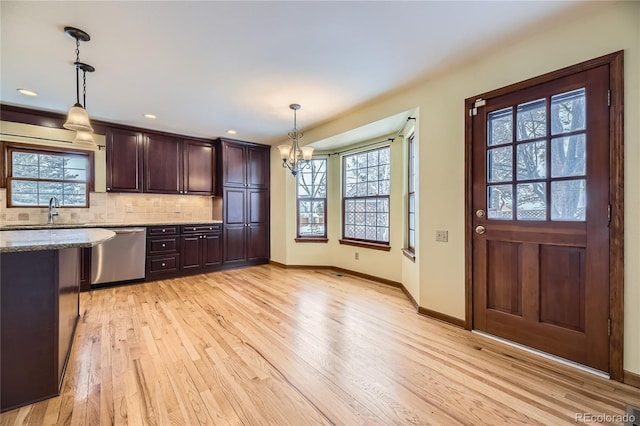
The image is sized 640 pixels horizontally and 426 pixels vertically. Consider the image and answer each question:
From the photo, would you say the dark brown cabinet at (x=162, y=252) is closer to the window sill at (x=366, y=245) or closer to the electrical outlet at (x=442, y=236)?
the window sill at (x=366, y=245)

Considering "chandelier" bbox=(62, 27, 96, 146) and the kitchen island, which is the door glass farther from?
"chandelier" bbox=(62, 27, 96, 146)

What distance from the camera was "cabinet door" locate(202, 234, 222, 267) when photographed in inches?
199

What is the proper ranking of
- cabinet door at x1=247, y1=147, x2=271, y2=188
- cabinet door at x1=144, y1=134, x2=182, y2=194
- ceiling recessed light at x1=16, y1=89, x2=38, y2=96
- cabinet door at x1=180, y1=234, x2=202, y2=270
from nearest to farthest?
ceiling recessed light at x1=16, y1=89, x2=38, y2=96, cabinet door at x1=144, y1=134, x2=182, y2=194, cabinet door at x1=180, y1=234, x2=202, y2=270, cabinet door at x1=247, y1=147, x2=271, y2=188

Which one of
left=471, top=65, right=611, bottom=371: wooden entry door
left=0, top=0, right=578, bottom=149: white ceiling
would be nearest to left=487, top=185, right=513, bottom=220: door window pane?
left=471, top=65, right=611, bottom=371: wooden entry door

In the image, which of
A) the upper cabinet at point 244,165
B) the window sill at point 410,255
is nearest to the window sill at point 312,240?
the upper cabinet at point 244,165

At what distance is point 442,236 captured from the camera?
285 centimetres

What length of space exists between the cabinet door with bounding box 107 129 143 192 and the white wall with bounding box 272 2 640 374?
3.32 metres

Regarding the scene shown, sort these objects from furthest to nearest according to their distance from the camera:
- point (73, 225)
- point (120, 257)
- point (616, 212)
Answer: point (120, 257) → point (73, 225) → point (616, 212)

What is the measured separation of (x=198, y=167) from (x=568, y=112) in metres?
5.27

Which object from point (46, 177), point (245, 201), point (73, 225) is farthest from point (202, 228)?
point (46, 177)

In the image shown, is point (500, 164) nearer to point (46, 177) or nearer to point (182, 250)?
point (182, 250)

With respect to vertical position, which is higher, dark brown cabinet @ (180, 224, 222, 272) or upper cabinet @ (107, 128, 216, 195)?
upper cabinet @ (107, 128, 216, 195)

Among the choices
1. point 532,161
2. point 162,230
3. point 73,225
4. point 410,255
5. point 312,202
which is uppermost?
point 532,161

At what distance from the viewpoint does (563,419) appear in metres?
1.50
